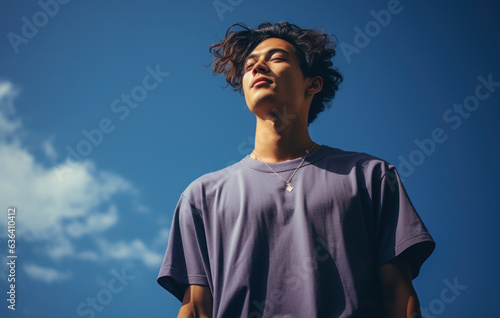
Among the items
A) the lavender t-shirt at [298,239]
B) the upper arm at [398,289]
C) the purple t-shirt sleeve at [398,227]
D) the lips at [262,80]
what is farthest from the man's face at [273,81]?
the upper arm at [398,289]

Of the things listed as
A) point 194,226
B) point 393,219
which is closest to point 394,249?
point 393,219

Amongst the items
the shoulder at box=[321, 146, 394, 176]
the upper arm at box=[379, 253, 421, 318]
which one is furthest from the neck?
the upper arm at box=[379, 253, 421, 318]

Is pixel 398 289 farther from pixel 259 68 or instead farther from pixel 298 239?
pixel 259 68

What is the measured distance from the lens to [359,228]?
1821mm

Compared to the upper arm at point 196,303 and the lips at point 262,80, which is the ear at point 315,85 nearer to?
the lips at point 262,80

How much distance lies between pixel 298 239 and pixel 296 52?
1.09 m

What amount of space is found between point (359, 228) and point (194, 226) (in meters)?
0.76

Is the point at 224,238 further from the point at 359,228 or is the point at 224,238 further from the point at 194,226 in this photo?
the point at 359,228

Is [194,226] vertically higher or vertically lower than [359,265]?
higher

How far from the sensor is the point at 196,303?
189 cm

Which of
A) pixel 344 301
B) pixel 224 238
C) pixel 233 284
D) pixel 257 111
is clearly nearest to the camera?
pixel 344 301

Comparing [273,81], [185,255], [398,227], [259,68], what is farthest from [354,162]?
[185,255]

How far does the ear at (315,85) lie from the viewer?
2.37m

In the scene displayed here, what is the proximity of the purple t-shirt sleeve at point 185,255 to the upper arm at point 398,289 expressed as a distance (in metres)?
0.78
